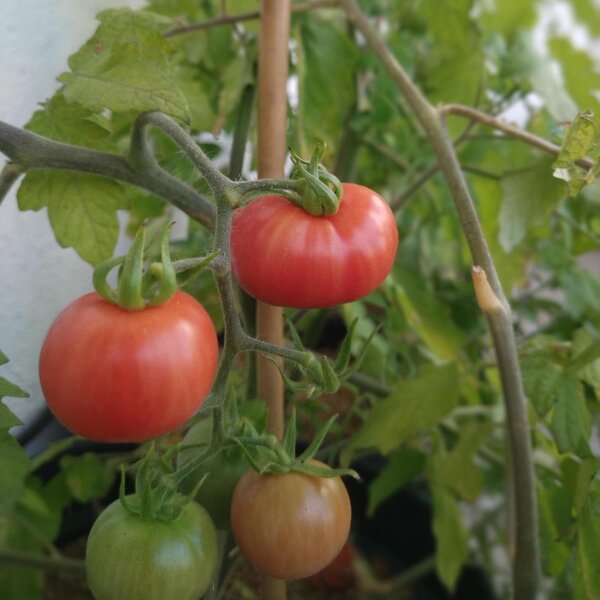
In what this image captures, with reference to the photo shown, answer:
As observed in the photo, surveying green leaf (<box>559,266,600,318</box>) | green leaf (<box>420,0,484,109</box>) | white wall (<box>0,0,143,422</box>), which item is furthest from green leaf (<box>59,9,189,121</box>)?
green leaf (<box>559,266,600,318</box>)

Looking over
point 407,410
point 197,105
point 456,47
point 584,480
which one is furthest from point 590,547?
point 456,47

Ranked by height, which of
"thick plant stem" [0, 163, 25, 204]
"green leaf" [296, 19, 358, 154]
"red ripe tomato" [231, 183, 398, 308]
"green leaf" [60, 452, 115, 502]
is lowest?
"green leaf" [60, 452, 115, 502]

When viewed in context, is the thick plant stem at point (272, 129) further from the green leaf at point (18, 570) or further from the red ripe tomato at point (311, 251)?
the green leaf at point (18, 570)

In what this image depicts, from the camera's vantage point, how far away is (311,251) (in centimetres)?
30

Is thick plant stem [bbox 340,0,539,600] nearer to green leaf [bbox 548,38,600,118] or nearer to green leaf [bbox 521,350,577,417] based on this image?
green leaf [bbox 521,350,577,417]

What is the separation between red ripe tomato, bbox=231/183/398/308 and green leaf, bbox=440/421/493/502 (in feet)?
1.30

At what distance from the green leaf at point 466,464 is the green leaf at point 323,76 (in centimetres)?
35

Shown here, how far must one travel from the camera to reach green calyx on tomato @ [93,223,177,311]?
260mm

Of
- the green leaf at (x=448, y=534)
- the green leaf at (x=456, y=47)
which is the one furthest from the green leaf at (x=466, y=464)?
the green leaf at (x=456, y=47)

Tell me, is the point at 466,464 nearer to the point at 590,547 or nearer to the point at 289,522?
the point at 590,547

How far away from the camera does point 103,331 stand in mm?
256

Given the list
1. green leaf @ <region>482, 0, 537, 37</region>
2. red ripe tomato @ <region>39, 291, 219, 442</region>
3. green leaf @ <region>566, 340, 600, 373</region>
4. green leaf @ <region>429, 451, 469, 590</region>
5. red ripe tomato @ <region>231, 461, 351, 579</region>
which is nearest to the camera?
red ripe tomato @ <region>39, 291, 219, 442</region>

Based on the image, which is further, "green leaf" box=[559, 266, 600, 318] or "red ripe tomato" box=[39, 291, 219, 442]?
"green leaf" box=[559, 266, 600, 318]

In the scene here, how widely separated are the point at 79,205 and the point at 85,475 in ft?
0.95
